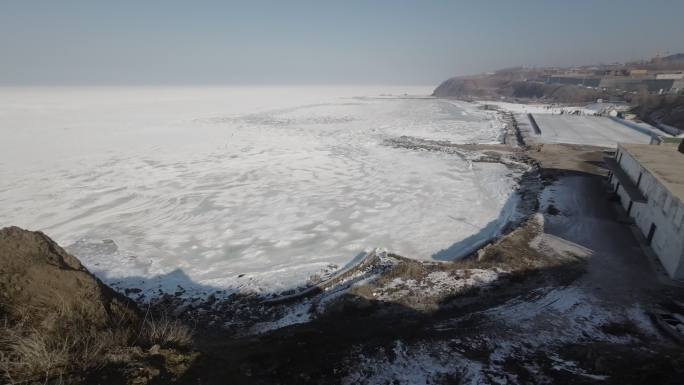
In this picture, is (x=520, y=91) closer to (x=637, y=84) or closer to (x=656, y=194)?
(x=637, y=84)

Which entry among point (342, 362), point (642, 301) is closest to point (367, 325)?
point (342, 362)

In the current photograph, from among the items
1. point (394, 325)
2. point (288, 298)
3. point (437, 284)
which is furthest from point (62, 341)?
point (437, 284)

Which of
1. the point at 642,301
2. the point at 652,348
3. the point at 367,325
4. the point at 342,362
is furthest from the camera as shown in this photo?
the point at 642,301

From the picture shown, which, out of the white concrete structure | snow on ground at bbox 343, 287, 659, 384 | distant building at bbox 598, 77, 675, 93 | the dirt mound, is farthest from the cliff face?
the dirt mound

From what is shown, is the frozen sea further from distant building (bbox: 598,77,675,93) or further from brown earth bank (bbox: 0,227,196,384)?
Answer: distant building (bbox: 598,77,675,93)

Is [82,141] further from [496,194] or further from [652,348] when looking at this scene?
[652,348]

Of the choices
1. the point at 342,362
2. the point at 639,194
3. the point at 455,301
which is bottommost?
the point at 455,301
